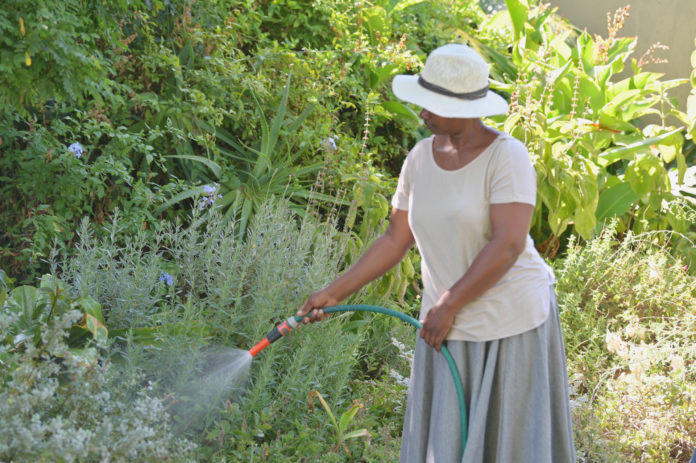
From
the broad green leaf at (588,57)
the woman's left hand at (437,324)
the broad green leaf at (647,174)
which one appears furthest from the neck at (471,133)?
the broad green leaf at (588,57)

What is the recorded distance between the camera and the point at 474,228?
226 cm

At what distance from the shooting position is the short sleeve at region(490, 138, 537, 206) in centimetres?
218

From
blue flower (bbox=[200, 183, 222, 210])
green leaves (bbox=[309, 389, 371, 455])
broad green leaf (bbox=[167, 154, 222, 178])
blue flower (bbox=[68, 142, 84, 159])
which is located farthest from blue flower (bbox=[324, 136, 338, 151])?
green leaves (bbox=[309, 389, 371, 455])

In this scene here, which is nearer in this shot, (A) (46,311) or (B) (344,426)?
(A) (46,311)

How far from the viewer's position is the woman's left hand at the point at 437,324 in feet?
7.48

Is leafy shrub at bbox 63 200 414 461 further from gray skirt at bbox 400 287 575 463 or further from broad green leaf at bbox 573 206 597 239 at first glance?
broad green leaf at bbox 573 206 597 239

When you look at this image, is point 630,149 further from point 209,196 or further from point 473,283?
point 473,283

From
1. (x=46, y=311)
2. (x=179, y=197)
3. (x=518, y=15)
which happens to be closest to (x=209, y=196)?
(x=179, y=197)

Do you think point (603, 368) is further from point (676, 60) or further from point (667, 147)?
point (676, 60)

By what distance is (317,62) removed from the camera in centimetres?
496

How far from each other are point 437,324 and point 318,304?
42 centimetres

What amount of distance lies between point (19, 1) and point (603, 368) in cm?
328

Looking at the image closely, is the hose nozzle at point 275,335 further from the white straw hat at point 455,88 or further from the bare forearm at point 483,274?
the white straw hat at point 455,88

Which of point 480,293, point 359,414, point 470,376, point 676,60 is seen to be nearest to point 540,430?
point 470,376
